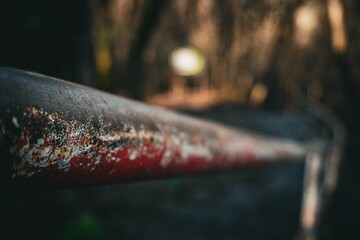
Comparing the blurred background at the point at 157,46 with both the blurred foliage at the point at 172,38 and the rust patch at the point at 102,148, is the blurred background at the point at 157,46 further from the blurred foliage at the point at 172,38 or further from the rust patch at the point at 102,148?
the rust patch at the point at 102,148

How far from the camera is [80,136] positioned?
383 millimetres

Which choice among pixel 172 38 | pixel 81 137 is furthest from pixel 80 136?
pixel 172 38

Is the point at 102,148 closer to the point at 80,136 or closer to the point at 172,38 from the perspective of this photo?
the point at 80,136

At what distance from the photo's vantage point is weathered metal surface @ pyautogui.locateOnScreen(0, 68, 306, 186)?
1.00 ft

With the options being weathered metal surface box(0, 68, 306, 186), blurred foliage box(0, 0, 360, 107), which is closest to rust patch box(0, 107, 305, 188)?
weathered metal surface box(0, 68, 306, 186)

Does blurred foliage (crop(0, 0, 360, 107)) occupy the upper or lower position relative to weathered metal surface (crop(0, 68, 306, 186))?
upper

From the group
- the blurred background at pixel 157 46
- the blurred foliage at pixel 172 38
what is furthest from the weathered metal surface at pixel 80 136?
the blurred background at pixel 157 46

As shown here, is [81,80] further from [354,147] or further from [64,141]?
[354,147]

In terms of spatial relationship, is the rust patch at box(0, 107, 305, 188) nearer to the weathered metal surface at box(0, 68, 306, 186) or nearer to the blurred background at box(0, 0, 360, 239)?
the weathered metal surface at box(0, 68, 306, 186)

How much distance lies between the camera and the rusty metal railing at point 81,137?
30 cm

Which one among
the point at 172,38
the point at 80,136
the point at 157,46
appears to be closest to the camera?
the point at 80,136

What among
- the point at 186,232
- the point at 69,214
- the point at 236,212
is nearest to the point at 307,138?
the point at 236,212

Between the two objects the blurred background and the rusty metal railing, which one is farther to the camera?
the blurred background

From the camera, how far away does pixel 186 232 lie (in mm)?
3955
